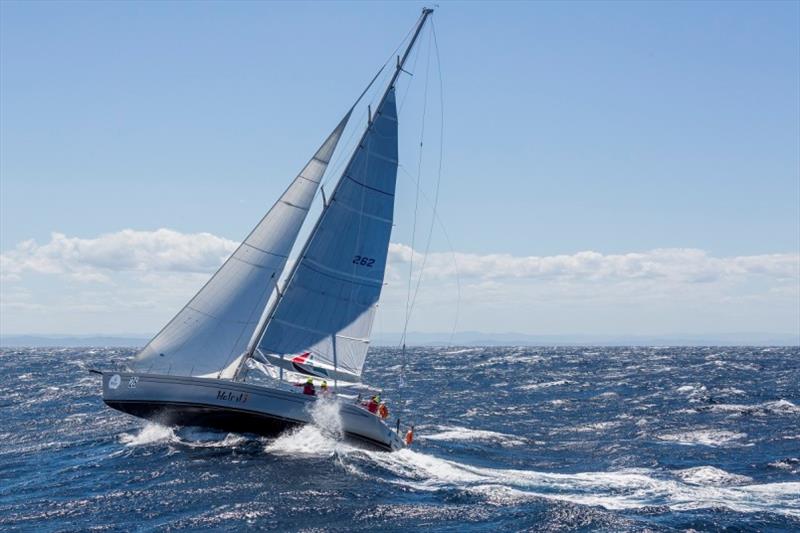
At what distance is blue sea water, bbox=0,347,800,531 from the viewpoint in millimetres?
17672

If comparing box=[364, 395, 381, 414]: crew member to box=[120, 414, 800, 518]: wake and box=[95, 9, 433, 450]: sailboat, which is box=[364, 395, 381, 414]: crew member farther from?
box=[120, 414, 800, 518]: wake

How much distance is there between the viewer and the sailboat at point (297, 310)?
2511cm

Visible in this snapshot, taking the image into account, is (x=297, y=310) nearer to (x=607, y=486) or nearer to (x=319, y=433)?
(x=319, y=433)

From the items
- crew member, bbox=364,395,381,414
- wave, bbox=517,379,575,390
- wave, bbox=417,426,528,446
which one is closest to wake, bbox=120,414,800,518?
crew member, bbox=364,395,381,414

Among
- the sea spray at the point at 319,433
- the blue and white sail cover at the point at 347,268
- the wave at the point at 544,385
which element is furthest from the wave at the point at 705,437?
the wave at the point at 544,385

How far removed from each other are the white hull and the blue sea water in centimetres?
64

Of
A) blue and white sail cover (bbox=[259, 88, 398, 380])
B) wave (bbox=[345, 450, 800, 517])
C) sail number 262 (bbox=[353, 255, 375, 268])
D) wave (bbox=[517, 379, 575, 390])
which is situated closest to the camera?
wave (bbox=[345, 450, 800, 517])

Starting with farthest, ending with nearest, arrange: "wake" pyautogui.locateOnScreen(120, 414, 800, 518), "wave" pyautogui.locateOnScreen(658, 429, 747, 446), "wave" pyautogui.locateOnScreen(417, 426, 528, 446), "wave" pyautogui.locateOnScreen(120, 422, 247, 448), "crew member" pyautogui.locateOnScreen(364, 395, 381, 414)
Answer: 1. "wave" pyautogui.locateOnScreen(417, 426, 528, 446)
2. "wave" pyautogui.locateOnScreen(658, 429, 747, 446)
3. "crew member" pyautogui.locateOnScreen(364, 395, 381, 414)
4. "wave" pyautogui.locateOnScreen(120, 422, 247, 448)
5. "wake" pyautogui.locateOnScreen(120, 414, 800, 518)

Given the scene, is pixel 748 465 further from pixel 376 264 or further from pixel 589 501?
pixel 376 264

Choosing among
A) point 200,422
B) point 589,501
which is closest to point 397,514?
point 589,501

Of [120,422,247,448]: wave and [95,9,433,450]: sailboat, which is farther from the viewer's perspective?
[120,422,247,448]: wave

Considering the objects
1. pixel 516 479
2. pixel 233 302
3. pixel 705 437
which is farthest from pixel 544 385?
pixel 233 302

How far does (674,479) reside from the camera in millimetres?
22969

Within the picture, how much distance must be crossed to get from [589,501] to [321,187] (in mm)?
12855
